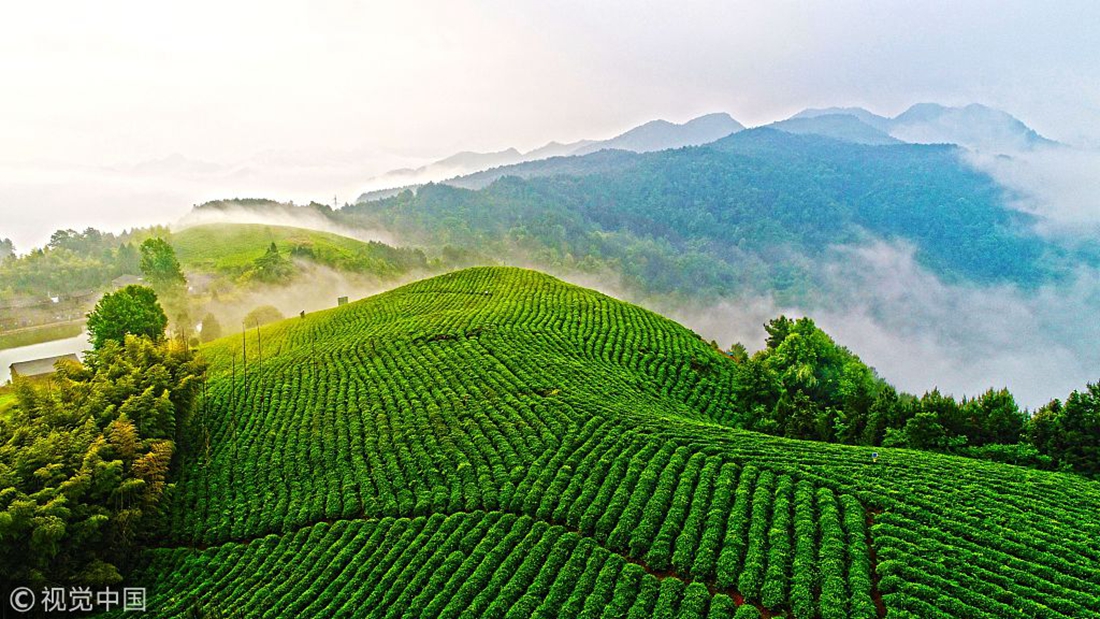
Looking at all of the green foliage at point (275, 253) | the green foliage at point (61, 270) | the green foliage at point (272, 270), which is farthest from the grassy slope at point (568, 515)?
the green foliage at point (61, 270)

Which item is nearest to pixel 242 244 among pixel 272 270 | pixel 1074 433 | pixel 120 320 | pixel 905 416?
pixel 272 270

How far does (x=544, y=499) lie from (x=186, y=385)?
22810 mm

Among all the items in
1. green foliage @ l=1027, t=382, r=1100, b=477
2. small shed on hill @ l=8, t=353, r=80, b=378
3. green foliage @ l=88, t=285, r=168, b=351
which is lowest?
small shed on hill @ l=8, t=353, r=80, b=378

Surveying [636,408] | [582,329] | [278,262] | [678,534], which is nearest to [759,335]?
[278,262]

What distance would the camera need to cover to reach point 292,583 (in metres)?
21.9

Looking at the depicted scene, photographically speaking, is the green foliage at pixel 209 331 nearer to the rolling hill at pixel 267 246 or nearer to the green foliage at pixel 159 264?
the green foliage at pixel 159 264

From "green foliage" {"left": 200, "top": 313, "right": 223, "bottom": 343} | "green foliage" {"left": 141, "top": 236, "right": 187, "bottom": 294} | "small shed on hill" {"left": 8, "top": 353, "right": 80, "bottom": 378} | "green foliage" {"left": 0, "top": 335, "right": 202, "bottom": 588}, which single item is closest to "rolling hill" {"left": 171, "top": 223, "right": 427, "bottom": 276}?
"green foliage" {"left": 141, "top": 236, "right": 187, "bottom": 294}

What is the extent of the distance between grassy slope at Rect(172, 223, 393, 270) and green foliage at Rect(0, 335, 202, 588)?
112 m

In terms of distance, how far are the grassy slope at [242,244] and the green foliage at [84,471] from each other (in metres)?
112

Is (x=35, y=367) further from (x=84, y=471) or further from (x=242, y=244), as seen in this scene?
(x=242, y=244)

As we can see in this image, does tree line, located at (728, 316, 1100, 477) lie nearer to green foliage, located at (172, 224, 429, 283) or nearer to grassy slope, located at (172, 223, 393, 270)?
green foliage, located at (172, 224, 429, 283)

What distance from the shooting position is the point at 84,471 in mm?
24172

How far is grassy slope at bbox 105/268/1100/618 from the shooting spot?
17.9 meters

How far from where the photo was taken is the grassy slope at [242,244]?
144 meters
